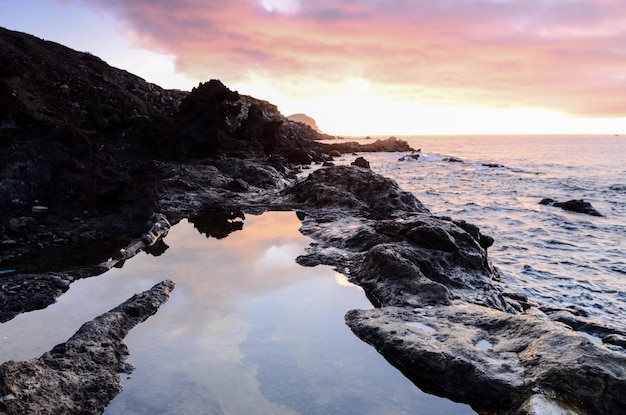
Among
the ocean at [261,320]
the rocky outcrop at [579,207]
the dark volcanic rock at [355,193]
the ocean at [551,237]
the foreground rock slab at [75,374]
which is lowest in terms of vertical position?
the ocean at [551,237]

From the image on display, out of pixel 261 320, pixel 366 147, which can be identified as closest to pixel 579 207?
pixel 261 320

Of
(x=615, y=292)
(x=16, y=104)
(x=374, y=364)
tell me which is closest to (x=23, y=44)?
(x=16, y=104)

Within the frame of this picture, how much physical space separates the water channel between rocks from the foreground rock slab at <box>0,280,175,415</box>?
0.26 metres

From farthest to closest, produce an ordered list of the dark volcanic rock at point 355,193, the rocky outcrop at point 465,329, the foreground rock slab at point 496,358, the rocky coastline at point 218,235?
the dark volcanic rock at point 355,193
the rocky coastline at point 218,235
the rocky outcrop at point 465,329
the foreground rock slab at point 496,358

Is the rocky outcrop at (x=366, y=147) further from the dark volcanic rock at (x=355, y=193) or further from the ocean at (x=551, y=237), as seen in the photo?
the dark volcanic rock at (x=355, y=193)

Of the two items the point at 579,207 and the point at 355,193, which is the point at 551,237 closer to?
the point at 579,207

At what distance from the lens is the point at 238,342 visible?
7.08 metres

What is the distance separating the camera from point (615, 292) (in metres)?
11.7

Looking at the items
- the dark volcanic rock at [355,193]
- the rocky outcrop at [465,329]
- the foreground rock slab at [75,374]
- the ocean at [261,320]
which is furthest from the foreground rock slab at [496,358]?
the dark volcanic rock at [355,193]

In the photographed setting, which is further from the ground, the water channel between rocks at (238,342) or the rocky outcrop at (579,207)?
the water channel between rocks at (238,342)

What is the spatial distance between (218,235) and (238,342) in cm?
769

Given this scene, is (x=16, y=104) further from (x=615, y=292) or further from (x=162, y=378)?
(x=615, y=292)

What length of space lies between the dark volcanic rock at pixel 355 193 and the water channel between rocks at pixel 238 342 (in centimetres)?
825

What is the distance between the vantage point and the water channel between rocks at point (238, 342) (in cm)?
560
